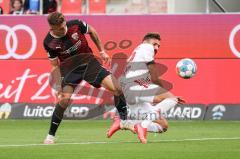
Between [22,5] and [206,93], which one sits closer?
[206,93]

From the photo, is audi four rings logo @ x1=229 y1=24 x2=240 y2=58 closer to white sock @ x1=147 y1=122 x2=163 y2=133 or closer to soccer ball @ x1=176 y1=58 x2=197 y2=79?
soccer ball @ x1=176 y1=58 x2=197 y2=79

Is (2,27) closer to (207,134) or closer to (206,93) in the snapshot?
(206,93)

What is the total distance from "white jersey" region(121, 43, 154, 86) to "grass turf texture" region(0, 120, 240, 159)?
44.9 inches

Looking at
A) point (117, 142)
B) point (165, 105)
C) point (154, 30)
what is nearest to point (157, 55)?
point (154, 30)

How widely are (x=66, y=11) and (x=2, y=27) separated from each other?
2201 millimetres

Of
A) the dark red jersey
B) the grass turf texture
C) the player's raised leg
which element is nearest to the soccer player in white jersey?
the grass turf texture

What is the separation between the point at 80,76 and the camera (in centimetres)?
1470

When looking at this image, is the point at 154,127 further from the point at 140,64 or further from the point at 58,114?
the point at 58,114

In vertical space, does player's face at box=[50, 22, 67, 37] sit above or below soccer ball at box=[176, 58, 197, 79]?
above

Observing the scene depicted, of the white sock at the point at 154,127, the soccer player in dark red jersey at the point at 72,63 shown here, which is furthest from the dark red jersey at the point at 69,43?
the white sock at the point at 154,127

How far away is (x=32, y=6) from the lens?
23.6m

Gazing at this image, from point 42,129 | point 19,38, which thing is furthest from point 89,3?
point 42,129

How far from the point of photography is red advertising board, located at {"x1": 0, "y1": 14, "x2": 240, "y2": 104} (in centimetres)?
2208

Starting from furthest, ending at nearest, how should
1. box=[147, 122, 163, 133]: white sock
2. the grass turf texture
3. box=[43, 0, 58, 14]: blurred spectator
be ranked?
box=[43, 0, 58, 14]: blurred spectator
box=[147, 122, 163, 133]: white sock
the grass turf texture
